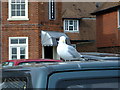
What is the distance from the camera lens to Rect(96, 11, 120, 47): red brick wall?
2415 centimetres

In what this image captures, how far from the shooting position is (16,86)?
219 cm

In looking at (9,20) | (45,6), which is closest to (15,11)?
(9,20)

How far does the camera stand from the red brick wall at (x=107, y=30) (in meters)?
24.2

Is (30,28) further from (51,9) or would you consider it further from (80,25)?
(80,25)

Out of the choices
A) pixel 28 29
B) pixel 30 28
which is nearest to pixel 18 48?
pixel 28 29

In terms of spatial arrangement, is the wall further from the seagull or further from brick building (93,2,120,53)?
the seagull

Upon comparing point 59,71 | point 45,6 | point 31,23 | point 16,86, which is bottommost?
point 16,86

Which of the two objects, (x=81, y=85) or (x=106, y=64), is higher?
(x=106, y=64)

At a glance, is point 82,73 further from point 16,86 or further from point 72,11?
point 72,11

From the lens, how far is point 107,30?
25.5 m

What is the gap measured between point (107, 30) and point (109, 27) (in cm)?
47

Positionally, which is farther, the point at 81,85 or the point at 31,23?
the point at 31,23

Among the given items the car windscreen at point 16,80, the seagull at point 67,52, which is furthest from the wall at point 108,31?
the car windscreen at point 16,80

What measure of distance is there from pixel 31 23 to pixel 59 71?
15594 millimetres
